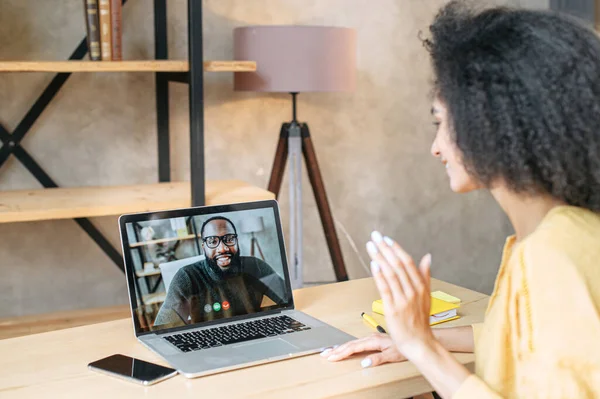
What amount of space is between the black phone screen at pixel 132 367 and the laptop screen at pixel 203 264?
0.44ft

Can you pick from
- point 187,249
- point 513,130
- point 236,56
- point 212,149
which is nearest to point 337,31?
point 236,56

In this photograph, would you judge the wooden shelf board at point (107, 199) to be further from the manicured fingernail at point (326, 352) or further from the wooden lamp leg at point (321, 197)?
the manicured fingernail at point (326, 352)

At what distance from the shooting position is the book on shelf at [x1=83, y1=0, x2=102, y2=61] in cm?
260

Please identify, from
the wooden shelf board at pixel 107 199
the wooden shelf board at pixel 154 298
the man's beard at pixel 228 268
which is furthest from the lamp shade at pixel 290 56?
the wooden shelf board at pixel 154 298

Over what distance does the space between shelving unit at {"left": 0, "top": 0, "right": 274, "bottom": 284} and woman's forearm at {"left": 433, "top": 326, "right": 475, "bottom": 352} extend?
138 centimetres

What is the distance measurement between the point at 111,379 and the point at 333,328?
46cm

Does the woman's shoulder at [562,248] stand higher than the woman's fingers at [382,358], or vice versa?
the woman's shoulder at [562,248]

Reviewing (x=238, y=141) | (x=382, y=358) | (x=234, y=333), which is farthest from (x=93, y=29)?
(x=382, y=358)

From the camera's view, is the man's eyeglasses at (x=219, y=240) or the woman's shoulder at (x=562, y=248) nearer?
the woman's shoulder at (x=562, y=248)

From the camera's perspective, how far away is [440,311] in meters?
1.62

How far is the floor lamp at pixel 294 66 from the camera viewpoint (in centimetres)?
292

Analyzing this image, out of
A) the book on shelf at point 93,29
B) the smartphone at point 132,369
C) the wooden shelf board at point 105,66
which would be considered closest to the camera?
the smartphone at point 132,369

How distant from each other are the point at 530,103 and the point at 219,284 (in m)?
0.75

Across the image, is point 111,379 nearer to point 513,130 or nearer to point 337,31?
point 513,130
